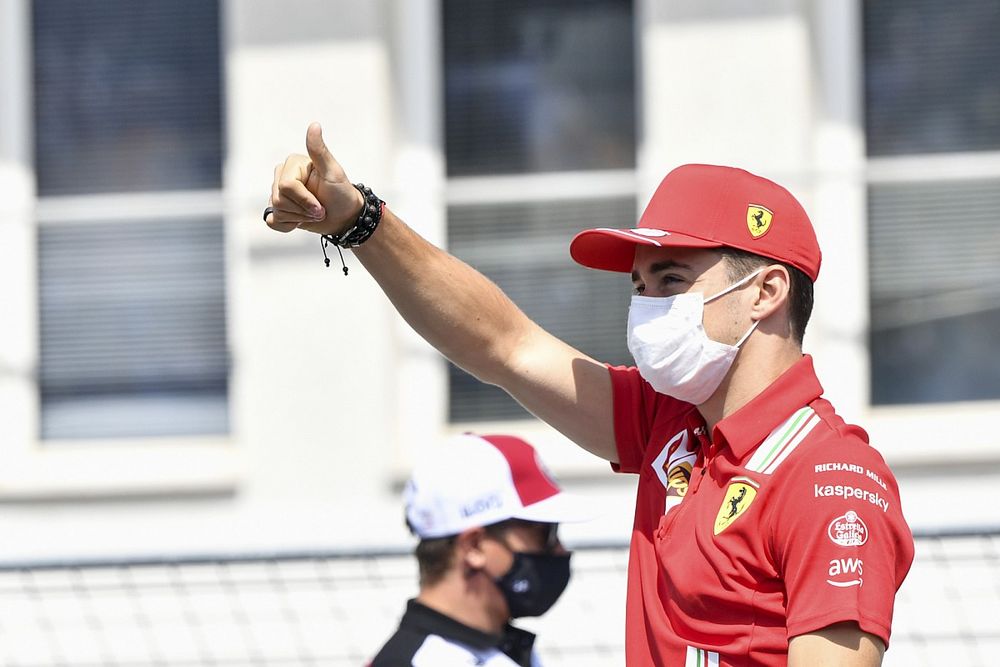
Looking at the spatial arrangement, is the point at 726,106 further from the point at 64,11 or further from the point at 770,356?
the point at 770,356

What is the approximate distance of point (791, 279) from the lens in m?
2.46

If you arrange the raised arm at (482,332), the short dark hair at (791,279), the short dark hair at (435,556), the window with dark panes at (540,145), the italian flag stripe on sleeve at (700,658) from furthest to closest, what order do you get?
the window with dark panes at (540,145) < the short dark hair at (435,556) < the raised arm at (482,332) < the short dark hair at (791,279) < the italian flag stripe on sleeve at (700,658)

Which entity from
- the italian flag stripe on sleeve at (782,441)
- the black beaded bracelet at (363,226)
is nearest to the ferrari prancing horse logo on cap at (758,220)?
the italian flag stripe on sleeve at (782,441)

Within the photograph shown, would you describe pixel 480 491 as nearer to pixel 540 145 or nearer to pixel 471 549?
pixel 471 549

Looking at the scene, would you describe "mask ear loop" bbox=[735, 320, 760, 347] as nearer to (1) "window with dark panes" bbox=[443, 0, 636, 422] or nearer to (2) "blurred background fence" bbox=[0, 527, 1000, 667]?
(2) "blurred background fence" bbox=[0, 527, 1000, 667]

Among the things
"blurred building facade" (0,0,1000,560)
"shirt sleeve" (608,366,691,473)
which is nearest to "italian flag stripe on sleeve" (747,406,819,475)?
"shirt sleeve" (608,366,691,473)

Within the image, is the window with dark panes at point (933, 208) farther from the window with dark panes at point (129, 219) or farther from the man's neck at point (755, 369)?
the man's neck at point (755, 369)

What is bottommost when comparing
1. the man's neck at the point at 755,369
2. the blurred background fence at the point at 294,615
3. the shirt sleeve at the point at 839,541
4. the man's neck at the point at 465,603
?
the blurred background fence at the point at 294,615

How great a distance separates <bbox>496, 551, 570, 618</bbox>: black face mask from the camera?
3191 millimetres

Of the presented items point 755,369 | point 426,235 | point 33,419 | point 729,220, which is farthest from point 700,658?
point 33,419

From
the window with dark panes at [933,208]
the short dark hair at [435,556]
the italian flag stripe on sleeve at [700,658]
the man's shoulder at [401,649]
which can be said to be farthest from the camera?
the window with dark panes at [933,208]

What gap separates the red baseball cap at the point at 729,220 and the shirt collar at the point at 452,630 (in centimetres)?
103

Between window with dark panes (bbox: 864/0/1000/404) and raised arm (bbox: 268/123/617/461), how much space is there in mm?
3707

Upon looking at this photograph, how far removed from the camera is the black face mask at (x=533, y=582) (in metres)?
3.19
